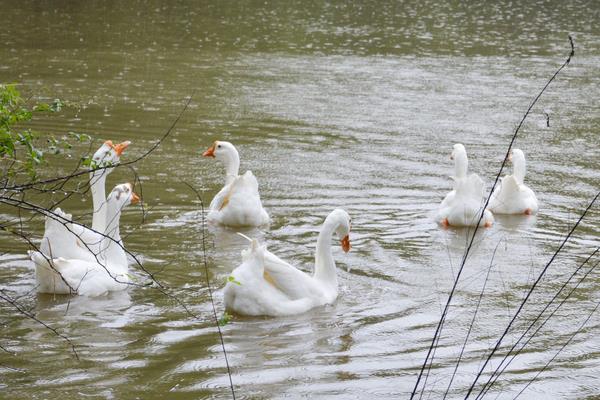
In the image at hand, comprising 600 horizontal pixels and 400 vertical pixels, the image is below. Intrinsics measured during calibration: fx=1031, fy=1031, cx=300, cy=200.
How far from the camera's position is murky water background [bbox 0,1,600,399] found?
24.8 feet

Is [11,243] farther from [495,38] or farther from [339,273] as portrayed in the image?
[495,38]

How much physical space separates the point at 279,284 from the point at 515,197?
4.62m

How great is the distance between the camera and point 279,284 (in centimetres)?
898

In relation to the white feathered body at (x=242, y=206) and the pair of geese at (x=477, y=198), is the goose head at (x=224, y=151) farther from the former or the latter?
the pair of geese at (x=477, y=198)

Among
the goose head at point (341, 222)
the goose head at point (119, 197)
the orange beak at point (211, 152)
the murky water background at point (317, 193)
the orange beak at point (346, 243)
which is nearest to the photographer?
the murky water background at point (317, 193)

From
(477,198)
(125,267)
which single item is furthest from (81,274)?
(477,198)

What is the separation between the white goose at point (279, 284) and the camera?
28.6 ft

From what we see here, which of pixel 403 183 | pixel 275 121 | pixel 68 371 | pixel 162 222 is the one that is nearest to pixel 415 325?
pixel 68 371

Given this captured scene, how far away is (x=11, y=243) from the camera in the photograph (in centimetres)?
1052

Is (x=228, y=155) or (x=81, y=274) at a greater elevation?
(x=228, y=155)

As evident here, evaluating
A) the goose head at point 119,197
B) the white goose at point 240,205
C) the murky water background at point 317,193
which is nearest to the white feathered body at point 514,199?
the murky water background at point 317,193

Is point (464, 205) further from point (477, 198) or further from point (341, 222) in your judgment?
point (341, 222)

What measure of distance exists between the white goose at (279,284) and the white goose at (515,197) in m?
3.72

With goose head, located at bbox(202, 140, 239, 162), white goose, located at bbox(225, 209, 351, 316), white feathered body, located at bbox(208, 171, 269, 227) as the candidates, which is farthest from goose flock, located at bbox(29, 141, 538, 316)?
goose head, located at bbox(202, 140, 239, 162)
